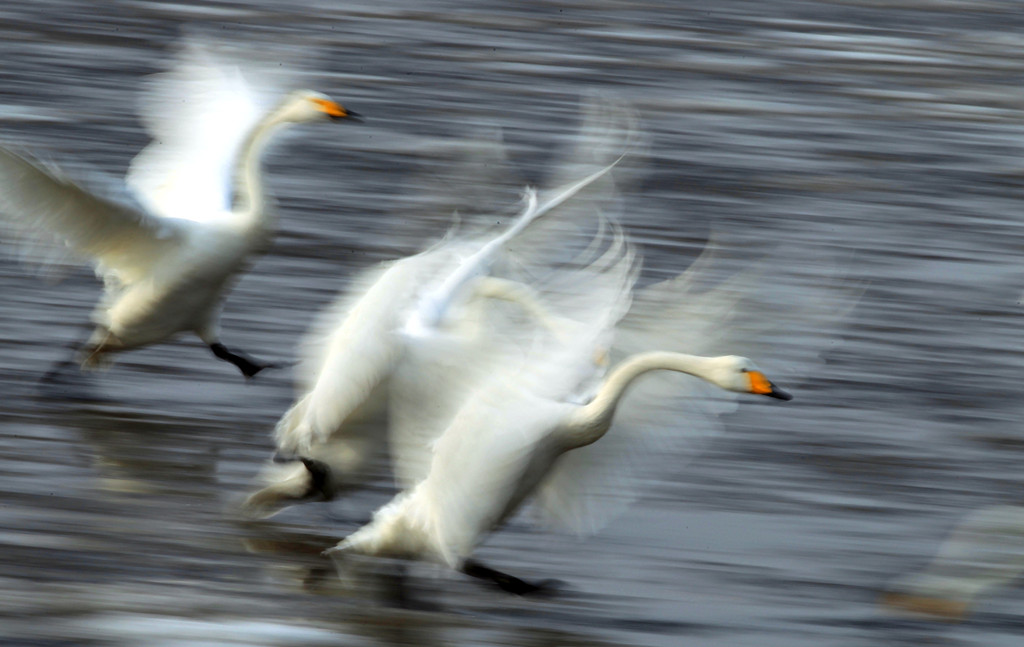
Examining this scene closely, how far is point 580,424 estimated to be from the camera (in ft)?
17.1

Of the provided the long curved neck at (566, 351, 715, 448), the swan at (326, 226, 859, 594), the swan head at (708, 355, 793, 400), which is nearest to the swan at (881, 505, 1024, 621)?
the swan at (326, 226, 859, 594)

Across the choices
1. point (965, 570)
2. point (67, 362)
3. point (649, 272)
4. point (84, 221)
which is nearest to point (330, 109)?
point (84, 221)

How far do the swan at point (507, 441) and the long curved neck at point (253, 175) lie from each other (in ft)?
6.91

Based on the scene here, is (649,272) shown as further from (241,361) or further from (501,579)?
(501,579)

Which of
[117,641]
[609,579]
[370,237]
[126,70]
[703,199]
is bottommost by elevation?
[117,641]

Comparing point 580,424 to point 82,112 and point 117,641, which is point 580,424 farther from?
point 82,112

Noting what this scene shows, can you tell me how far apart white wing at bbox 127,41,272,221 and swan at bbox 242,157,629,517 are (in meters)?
1.81

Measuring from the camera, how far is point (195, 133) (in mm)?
7562

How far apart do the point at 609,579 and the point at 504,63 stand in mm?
8094

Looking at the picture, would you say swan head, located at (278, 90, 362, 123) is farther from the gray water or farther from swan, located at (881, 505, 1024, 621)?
swan, located at (881, 505, 1024, 621)

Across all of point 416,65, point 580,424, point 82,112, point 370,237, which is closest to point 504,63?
point 416,65

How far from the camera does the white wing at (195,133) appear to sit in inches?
288

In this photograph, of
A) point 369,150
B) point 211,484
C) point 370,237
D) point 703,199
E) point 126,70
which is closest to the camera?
point 211,484

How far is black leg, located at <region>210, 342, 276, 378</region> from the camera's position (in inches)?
288
